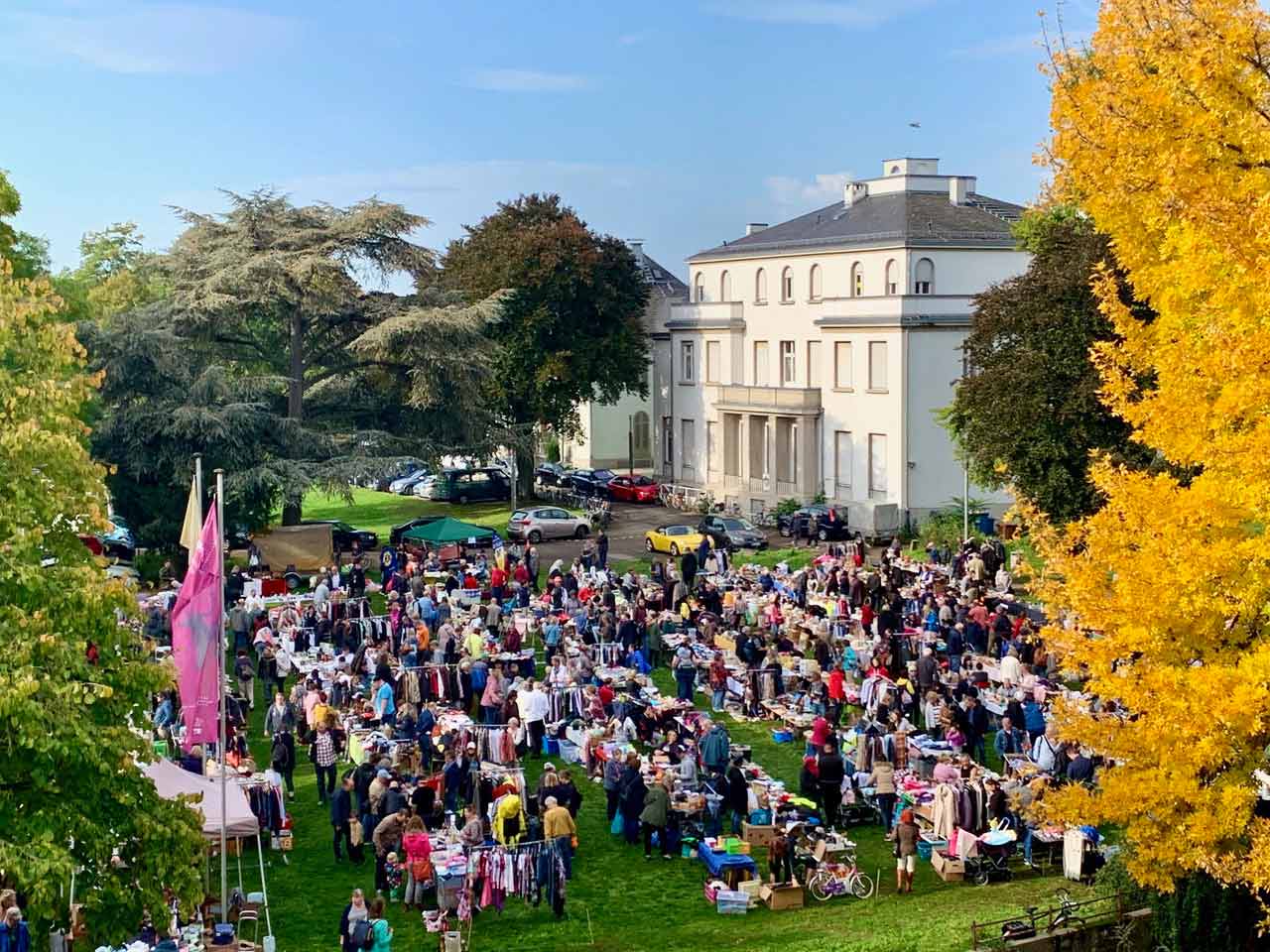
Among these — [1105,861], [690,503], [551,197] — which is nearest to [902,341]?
[690,503]

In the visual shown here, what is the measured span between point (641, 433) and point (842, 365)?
22857mm

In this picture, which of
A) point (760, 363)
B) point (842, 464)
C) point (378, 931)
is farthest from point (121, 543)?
point (378, 931)

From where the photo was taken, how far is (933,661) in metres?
28.3

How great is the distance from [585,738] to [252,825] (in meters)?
7.49

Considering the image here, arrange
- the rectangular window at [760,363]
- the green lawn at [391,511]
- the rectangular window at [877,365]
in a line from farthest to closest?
the rectangular window at [760,363] → the green lawn at [391,511] → the rectangular window at [877,365]

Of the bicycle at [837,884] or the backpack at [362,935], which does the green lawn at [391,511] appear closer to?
the bicycle at [837,884]

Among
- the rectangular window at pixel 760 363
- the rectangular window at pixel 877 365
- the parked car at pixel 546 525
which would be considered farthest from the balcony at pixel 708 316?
the parked car at pixel 546 525

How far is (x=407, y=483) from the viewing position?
2776 inches

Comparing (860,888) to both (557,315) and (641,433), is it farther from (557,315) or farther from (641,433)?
(641,433)

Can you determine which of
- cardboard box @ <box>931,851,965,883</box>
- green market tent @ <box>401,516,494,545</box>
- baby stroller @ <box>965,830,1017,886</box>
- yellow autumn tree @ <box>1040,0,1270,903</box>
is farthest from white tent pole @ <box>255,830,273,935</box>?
green market tent @ <box>401,516,494,545</box>

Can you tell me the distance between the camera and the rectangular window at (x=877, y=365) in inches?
2215

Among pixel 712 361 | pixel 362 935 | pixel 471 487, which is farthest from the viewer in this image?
pixel 712 361

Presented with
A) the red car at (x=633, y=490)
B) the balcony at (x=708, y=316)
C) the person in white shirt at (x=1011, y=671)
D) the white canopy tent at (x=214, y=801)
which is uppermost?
the balcony at (x=708, y=316)

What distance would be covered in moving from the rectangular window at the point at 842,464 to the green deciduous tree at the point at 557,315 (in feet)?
36.2
